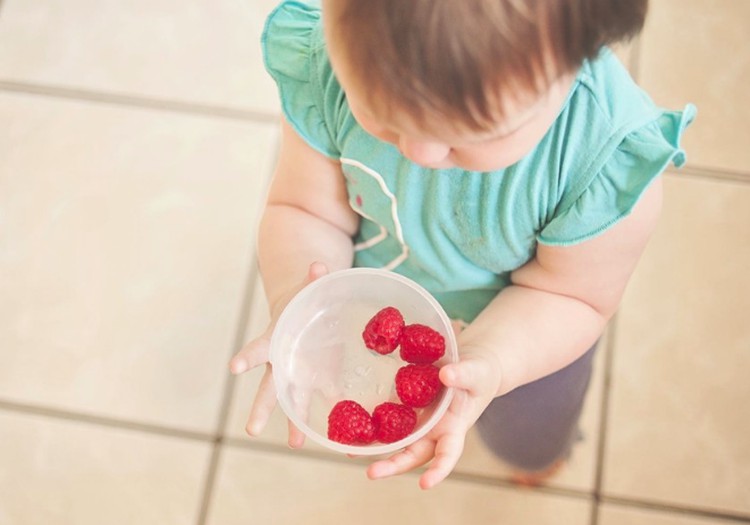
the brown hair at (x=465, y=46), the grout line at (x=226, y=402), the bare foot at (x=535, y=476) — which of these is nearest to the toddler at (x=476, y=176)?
the brown hair at (x=465, y=46)

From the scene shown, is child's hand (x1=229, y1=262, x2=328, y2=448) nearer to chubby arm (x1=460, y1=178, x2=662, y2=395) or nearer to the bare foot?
chubby arm (x1=460, y1=178, x2=662, y2=395)

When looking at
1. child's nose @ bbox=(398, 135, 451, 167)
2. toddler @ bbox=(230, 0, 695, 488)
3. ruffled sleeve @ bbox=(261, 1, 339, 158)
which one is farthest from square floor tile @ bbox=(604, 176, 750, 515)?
child's nose @ bbox=(398, 135, 451, 167)

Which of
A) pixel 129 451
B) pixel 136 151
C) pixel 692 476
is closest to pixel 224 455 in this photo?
pixel 129 451

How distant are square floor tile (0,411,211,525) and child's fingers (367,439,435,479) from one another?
18.3 inches

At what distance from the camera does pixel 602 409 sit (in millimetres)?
995

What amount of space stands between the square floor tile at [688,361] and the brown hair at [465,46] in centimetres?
66

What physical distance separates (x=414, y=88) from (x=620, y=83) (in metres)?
0.24

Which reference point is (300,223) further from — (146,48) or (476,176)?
(146,48)

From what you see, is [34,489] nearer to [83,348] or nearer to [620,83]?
[83,348]

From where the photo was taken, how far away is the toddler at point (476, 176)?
0.39 metres

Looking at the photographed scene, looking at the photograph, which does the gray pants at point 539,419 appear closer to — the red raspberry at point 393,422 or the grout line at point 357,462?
the grout line at point 357,462

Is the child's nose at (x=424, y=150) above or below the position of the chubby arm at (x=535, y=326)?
above

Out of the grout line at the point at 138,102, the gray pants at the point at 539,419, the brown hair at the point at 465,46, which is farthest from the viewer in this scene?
the grout line at the point at 138,102

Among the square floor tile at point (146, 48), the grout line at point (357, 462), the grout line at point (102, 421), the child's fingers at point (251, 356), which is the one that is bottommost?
the grout line at point (102, 421)
